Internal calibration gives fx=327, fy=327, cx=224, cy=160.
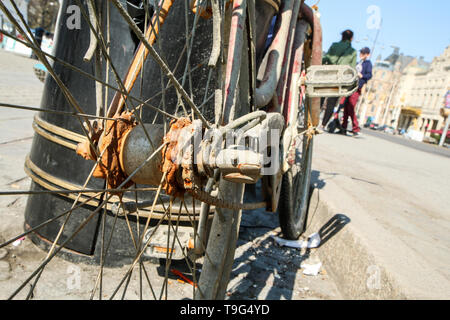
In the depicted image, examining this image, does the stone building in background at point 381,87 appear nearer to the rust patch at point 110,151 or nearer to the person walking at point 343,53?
the person walking at point 343,53

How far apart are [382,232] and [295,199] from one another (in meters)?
1.00

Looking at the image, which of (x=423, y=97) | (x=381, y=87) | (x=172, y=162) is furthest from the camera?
(x=381, y=87)

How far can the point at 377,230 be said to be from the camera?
252 cm

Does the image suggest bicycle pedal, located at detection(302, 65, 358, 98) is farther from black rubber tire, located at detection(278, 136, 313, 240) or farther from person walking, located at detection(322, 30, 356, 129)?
person walking, located at detection(322, 30, 356, 129)

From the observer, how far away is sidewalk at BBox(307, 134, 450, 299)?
1855 millimetres

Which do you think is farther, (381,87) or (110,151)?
(381,87)

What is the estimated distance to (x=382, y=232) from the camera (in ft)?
8.16

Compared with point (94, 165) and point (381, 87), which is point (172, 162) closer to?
point (94, 165)

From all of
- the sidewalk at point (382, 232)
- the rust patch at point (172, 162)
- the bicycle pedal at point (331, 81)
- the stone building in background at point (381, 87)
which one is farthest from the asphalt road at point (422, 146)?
the stone building in background at point (381, 87)

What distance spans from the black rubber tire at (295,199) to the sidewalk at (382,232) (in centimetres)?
22

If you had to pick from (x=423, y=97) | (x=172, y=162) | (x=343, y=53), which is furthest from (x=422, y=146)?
(x=423, y=97)

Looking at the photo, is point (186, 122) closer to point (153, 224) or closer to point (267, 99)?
point (267, 99)

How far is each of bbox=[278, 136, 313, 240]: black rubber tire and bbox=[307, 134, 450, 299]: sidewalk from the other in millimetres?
217
